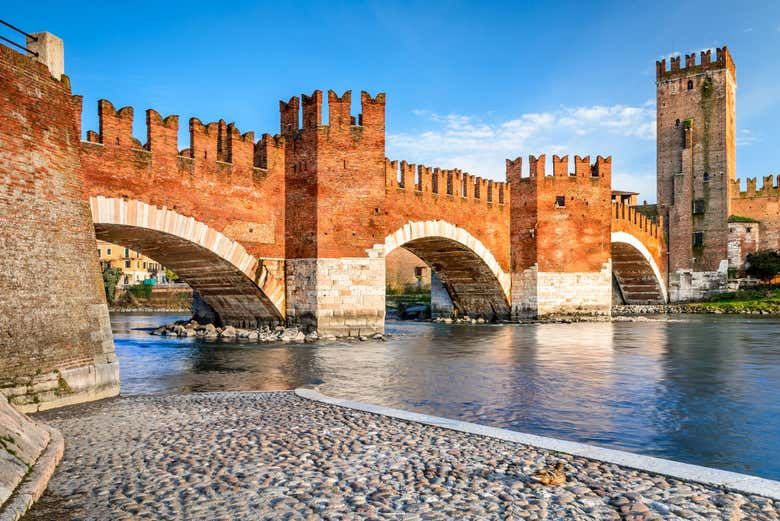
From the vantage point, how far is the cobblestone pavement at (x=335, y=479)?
3809mm

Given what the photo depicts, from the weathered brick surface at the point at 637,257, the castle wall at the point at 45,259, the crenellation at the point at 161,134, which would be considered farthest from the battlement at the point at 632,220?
the castle wall at the point at 45,259

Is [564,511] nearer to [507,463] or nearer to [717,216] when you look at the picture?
[507,463]

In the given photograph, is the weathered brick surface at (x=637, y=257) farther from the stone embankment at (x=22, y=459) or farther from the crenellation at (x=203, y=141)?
the stone embankment at (x=22, y=459)

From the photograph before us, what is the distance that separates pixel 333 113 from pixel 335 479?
592 inches

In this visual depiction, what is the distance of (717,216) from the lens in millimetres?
41281

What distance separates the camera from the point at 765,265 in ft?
131

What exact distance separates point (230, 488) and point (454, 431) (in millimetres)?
2296

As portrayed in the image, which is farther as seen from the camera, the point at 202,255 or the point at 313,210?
the point at 313,210

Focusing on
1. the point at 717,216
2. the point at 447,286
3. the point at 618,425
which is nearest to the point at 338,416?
the point at 618,425

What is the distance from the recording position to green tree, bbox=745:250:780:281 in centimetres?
3988

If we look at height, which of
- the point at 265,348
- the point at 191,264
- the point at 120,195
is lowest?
the point at 265,348

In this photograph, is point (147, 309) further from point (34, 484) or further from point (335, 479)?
point (335, 479)

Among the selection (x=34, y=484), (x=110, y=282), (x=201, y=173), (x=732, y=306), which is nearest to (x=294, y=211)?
(x=201, y=173)

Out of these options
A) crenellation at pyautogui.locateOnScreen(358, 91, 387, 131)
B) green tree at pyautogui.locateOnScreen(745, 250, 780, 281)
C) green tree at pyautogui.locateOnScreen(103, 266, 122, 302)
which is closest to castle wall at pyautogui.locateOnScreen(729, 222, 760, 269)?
green tree at pyautogui.locateOnScreen(745, 250, 780, 281)
